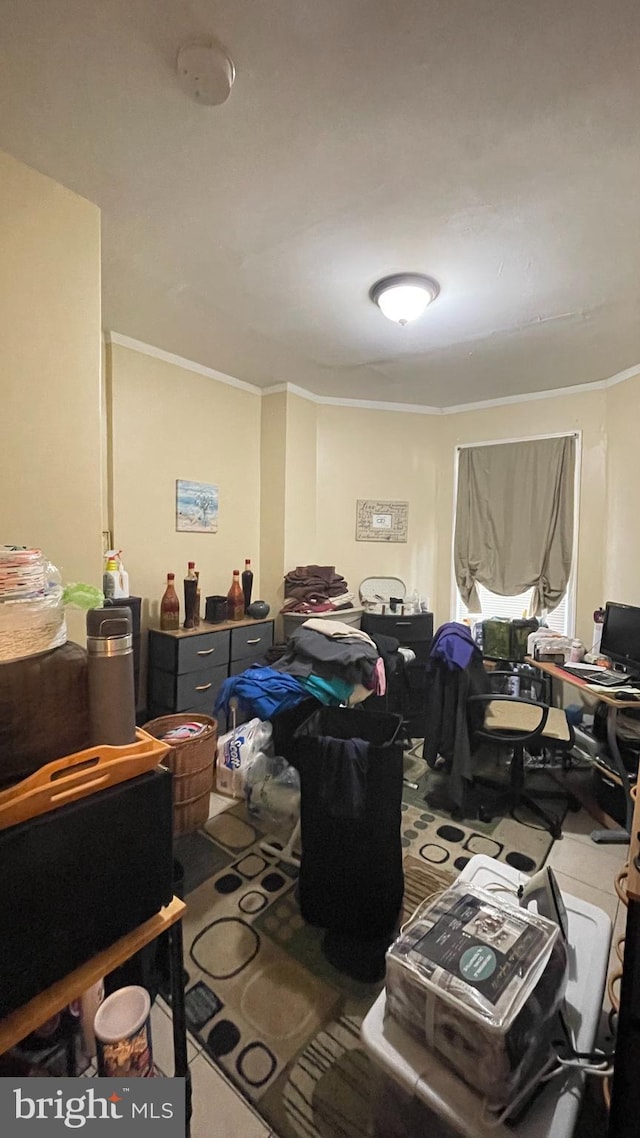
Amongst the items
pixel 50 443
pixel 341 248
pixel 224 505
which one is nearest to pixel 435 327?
pixel 341 248

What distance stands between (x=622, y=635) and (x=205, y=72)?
10.9 feet

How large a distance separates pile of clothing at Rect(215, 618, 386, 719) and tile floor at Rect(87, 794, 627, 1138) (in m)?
0.98

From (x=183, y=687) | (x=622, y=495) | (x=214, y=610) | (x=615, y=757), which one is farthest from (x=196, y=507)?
(x=622, y=495)

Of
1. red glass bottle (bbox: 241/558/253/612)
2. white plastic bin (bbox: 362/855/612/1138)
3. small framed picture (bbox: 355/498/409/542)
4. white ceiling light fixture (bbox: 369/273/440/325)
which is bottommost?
white plastic bin (bbox: 362/855/612/1138)

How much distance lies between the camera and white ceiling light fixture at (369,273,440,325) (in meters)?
2.15

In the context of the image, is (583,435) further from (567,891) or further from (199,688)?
(199,688)

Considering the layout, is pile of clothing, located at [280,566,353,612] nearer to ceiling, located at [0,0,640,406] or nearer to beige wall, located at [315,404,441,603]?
beige wall, located at [315,404,441,603]

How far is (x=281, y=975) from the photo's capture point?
1495mm

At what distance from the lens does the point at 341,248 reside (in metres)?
1.94

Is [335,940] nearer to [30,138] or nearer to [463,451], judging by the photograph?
[30,138]

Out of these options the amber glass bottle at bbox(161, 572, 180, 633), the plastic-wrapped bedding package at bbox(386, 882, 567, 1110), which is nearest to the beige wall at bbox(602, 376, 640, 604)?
the plastic-wrapped bedding package at bbox(386, 882, 567, 1110)

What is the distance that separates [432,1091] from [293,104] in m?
2.41

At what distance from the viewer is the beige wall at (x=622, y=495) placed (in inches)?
126

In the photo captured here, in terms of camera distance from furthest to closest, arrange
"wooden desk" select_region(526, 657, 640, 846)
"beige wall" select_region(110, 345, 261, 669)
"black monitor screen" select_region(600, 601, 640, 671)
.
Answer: "beige wall" select_region(110, 345, 261, 669) → "black monitor screen" select_region(600, 601, 640, 671) → "wooden desk" select_region(526, 657, 640, 846)
